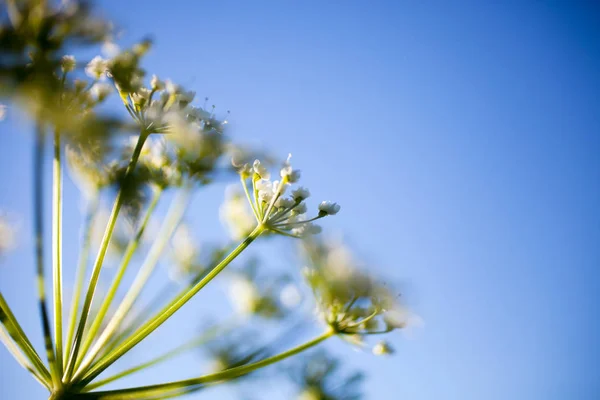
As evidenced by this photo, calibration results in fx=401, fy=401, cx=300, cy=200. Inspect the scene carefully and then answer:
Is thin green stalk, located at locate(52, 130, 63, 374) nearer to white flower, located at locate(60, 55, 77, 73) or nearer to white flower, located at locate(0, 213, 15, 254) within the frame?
white flower, located at locate(60, 55, 77, 73)

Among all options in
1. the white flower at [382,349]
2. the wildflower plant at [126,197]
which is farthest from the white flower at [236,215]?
the white flower at [382,349]

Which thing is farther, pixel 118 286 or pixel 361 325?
pixel 361 325

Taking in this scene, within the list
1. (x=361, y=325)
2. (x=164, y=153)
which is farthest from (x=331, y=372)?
(x=164, y=153)

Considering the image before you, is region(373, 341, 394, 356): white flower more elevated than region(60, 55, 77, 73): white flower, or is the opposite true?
region(60, 55, 77, 73): white flower

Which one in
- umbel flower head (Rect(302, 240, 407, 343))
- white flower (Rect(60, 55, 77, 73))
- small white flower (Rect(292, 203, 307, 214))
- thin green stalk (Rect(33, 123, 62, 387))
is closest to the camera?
thin green stalk (Rect(33, 123, 62, 387))

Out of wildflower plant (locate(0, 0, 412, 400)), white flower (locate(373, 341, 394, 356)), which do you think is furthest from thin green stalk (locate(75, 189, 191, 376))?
white flower (locate(373, 341, 394, 356))

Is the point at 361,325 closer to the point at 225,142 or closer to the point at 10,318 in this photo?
the point at 225,142

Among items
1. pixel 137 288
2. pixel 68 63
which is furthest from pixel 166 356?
pixel 68 63
